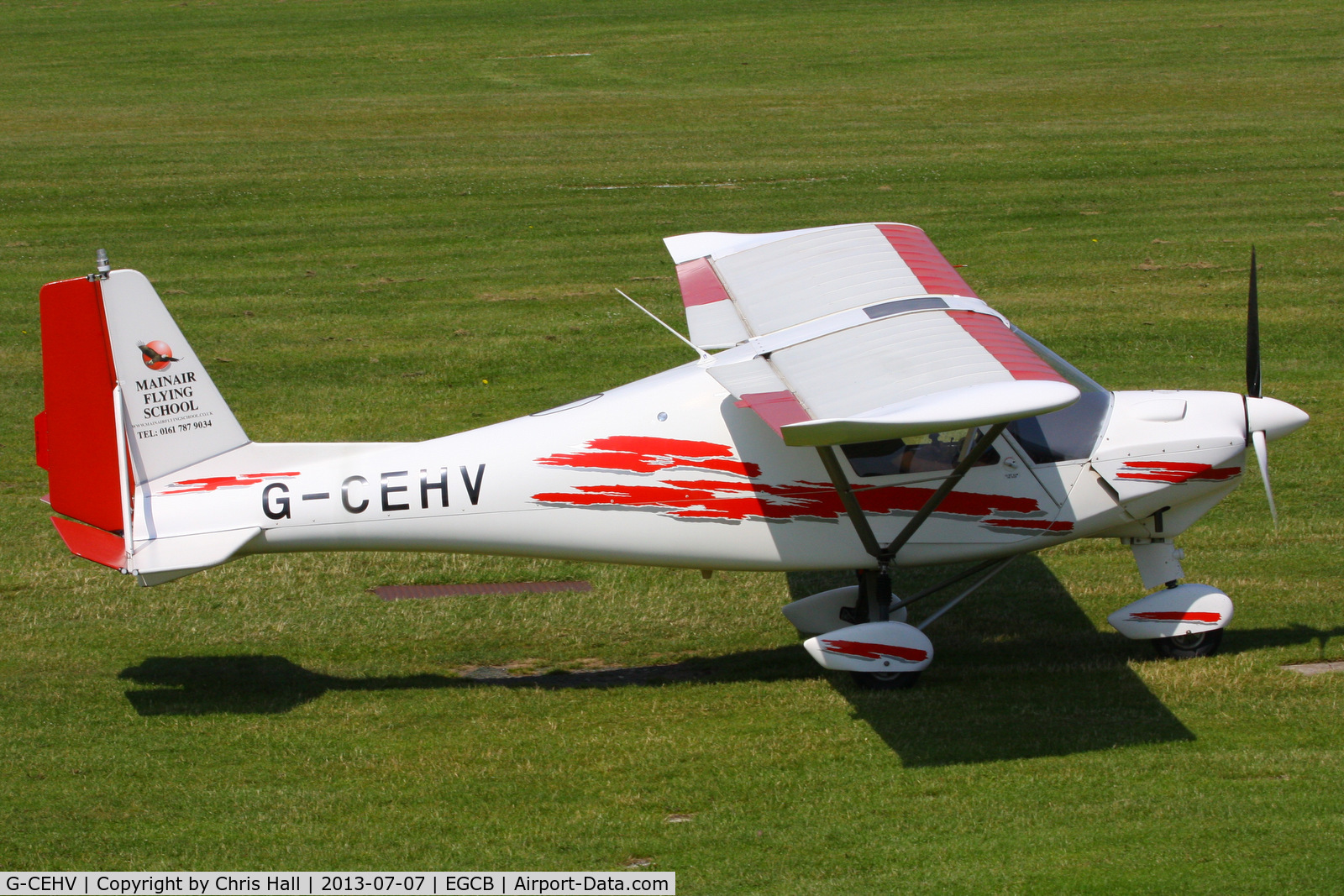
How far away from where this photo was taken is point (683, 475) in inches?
342

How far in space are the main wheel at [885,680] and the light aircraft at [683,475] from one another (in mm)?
18

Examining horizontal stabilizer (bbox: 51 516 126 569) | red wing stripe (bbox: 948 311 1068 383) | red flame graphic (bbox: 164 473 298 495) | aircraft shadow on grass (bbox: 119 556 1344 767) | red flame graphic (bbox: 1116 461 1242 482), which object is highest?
red wing stripe (bbox: 948 311 1068 383)

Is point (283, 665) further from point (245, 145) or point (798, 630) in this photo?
point (245, 145)

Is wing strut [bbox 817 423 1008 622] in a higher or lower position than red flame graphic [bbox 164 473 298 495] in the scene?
lower

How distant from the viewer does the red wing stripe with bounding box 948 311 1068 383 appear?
7387mm

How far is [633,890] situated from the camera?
6.60 metres

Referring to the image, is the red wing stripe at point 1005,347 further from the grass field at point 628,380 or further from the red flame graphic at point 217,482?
the red flame graphic at point 217,482

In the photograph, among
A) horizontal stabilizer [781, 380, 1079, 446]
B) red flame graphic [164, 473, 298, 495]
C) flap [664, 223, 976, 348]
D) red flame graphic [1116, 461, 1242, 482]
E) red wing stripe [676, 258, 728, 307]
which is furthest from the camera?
red wing stripe [676, 258, 728, 307]

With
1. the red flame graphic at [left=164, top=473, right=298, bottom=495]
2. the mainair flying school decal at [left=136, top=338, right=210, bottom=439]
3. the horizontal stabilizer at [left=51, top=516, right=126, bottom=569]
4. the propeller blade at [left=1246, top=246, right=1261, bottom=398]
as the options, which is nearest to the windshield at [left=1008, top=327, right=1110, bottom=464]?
the propeller blade at [left=1246, top=246, right=1261, bottom=398]

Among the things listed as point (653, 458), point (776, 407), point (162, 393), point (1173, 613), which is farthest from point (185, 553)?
point (1173, 613)

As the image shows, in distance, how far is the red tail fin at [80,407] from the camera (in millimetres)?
8320

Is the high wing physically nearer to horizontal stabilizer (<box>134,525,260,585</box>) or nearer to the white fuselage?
the white fuselage

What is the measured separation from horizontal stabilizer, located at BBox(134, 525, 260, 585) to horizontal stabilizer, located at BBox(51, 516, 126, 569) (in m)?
0.13

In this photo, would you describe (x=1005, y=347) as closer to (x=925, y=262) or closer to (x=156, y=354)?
(x=925, y=262)
